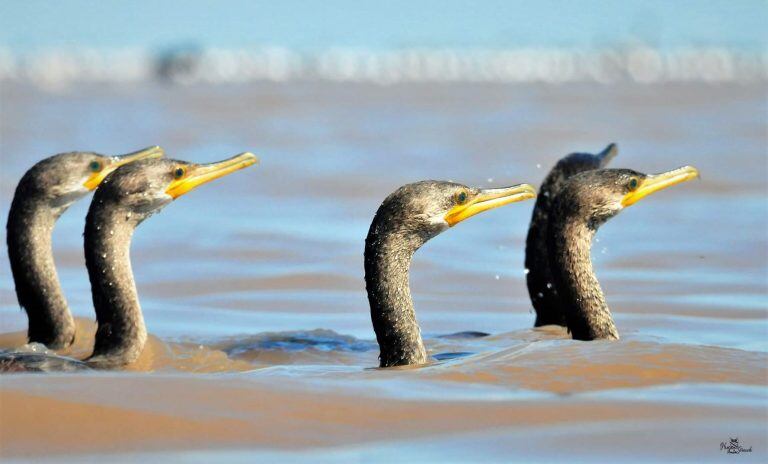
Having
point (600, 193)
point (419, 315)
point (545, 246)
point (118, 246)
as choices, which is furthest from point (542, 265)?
point (118, 246)

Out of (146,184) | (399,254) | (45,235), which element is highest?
(146,184)

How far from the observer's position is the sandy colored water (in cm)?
620

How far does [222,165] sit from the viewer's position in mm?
9047

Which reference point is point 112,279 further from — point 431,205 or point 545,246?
point 545,246

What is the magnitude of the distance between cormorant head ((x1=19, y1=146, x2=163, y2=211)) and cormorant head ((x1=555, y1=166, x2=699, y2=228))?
2.63 m

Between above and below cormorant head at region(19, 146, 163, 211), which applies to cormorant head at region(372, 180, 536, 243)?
below

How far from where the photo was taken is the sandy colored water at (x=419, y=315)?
620 centimetres

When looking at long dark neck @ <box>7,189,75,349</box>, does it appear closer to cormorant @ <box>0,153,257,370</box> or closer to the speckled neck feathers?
cormorant @ <box>0,153,257,370</box>

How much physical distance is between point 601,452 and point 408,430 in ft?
2.66

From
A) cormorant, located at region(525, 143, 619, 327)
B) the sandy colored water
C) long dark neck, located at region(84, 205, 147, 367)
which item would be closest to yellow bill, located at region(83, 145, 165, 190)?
long dark neck, located at region(84, 205, 147, 367)

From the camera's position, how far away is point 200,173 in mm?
8969

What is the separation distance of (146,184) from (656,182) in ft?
9.48

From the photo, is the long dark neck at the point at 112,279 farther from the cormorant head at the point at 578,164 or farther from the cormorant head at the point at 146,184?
the cormorant head at the point at 578,164

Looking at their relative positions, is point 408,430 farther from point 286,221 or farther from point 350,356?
point 286,221
